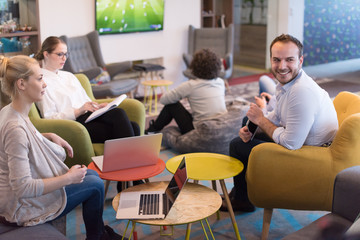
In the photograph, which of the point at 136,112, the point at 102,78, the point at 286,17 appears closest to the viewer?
the point at 136,112

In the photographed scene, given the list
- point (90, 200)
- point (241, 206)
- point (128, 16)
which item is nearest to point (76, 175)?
point (90, 200)

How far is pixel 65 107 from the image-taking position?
3.85 meters

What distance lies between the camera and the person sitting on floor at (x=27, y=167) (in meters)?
2.29

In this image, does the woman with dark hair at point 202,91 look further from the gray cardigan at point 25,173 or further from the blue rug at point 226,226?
the gray cardigan at point 25,173

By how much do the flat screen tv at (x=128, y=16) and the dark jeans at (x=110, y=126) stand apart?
3110mm

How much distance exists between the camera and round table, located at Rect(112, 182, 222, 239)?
7.94 feet

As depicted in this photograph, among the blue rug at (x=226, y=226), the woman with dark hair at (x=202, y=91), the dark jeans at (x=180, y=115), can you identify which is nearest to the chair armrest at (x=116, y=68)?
the dark jeans at (x=180, y=115)

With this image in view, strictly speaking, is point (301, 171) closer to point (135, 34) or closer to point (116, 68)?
point (116, 68)

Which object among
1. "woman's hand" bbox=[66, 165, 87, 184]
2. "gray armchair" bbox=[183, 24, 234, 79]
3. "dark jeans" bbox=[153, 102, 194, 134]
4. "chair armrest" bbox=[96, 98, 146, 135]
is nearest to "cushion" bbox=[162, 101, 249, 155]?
"dark jeans" bbox=[153, 102, 194, 134]

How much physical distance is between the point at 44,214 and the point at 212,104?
7.69 feet

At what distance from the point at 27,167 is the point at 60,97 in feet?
5.31

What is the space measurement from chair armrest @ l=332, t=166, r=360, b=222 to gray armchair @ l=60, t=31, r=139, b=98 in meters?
4.00

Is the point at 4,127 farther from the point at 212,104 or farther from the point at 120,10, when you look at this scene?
the point at 120,10

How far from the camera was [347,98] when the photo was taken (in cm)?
333
